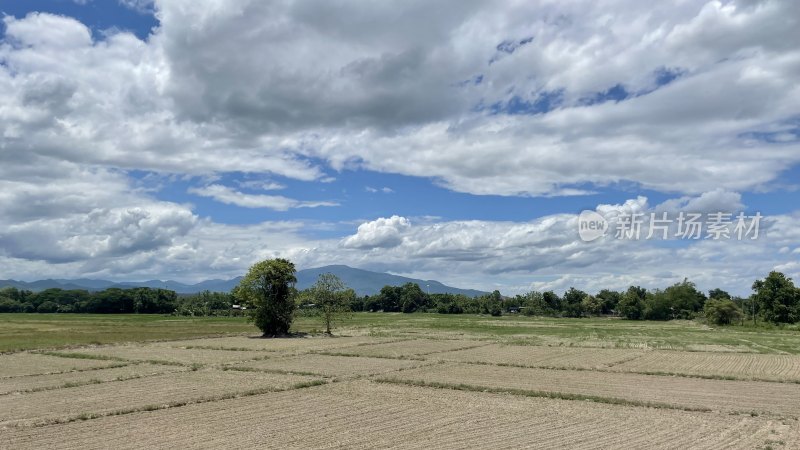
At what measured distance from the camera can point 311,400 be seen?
24.9 meters

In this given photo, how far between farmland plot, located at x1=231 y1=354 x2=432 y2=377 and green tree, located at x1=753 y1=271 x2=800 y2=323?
96.0m

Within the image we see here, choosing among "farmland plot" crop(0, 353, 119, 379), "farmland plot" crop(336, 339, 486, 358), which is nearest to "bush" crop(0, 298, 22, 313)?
"farmland plot" crop(0, 353, 119, 379)

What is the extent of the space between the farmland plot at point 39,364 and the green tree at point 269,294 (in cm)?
2521

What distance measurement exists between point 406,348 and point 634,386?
26.5 metres

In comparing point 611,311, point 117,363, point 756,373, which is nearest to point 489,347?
point 756,373

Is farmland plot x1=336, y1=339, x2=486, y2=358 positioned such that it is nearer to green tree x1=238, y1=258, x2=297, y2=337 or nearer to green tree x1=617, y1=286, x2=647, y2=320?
green tree x1=238, y1=258, x2=297, y2=337

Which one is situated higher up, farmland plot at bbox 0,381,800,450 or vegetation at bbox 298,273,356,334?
vegetation at bbox 298,273,356,334

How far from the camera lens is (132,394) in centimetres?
2641

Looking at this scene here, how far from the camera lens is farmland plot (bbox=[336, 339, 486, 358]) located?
1868 inches

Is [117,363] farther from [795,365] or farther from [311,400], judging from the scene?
[795,365]

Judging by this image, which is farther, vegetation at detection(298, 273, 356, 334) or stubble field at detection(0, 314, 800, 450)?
vegetation at detection(298, 273, 356, 334)

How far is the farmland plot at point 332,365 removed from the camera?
3544 centimetres

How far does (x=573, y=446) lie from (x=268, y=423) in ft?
32.6

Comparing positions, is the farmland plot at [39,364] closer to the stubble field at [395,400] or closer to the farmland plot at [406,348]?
the stubble field at [395,400]
